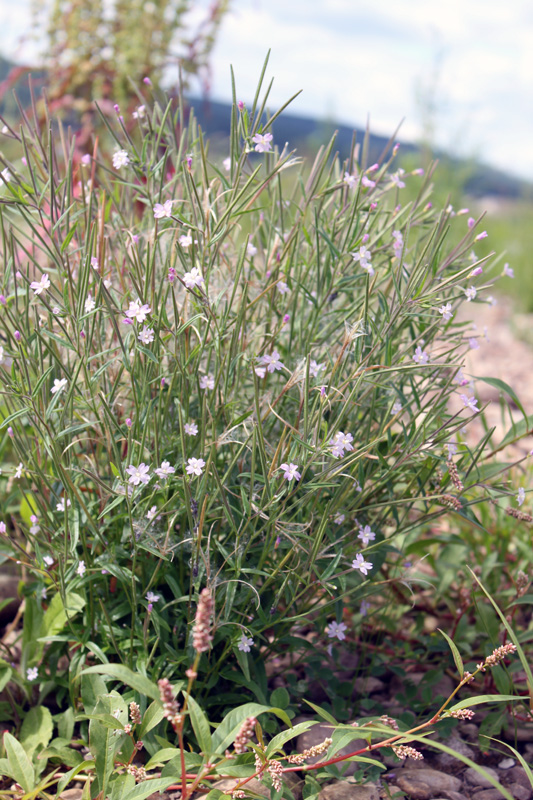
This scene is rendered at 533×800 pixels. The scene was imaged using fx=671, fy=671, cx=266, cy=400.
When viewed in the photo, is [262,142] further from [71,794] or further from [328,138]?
[328,138]

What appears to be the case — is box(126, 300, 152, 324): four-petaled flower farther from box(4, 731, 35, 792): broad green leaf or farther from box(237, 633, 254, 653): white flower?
box(4, 731, 35, 792): broad green leaf

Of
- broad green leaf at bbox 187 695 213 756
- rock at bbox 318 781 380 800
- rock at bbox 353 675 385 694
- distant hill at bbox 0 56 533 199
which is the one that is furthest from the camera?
distant hill at bbox 0 56 533 199

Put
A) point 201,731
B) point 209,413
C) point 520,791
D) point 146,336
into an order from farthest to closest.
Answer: point 520,791, point 209,413, point 146,336, point 201,731

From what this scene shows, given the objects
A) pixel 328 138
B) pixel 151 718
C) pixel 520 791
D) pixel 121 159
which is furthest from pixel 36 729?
pixel 328 138

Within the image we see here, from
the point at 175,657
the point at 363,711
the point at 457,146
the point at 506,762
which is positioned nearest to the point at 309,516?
the point at 175,657

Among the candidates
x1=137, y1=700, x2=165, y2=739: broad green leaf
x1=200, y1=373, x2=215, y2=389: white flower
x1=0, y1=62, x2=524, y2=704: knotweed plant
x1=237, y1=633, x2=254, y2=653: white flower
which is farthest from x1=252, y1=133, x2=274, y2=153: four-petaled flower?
x1=137, y1=700, x2=165, y2=739: broad green leaf

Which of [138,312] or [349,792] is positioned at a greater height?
[138,312]

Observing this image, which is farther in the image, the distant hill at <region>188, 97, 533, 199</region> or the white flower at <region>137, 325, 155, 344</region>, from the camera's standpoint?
the distant hill at <region>188, 97, 533, 199</region>
